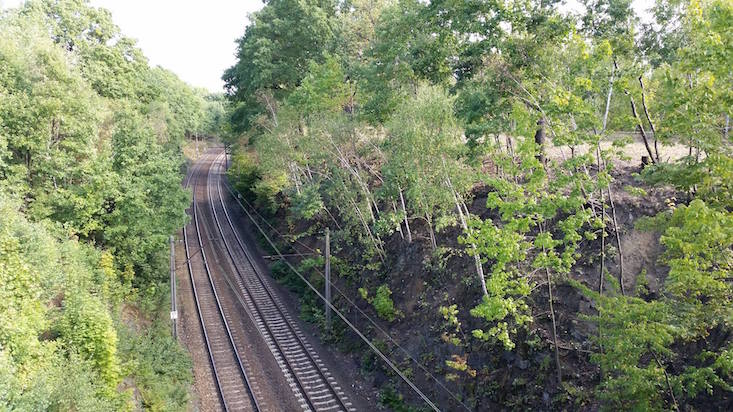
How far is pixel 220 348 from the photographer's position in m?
23.4

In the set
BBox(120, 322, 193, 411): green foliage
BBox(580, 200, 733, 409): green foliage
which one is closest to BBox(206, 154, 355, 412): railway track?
BBox(120, 322, 193, 411): green foliage

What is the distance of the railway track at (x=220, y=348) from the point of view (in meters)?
19.8


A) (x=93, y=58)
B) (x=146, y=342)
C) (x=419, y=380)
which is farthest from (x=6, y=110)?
(x=419, y=380)

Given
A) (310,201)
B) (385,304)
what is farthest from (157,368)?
(310,201)

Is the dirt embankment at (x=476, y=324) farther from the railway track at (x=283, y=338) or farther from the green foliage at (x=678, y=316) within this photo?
the green foliage at (x=678, y=316)

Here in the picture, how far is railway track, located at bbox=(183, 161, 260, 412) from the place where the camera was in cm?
1978

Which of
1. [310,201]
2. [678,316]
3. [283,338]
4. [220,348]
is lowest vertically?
[220,348]

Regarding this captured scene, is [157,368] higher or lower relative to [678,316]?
lower

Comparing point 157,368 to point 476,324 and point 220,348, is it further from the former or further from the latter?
point 476,324

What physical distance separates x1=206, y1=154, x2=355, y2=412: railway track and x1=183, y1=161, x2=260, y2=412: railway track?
1.56 metres

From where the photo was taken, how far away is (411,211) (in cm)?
2353

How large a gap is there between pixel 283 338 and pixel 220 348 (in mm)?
3025

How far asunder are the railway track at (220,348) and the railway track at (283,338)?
1.56m

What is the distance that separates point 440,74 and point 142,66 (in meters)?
29.2
